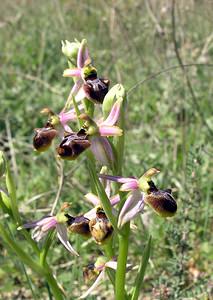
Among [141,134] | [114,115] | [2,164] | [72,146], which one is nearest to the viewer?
[72,146]

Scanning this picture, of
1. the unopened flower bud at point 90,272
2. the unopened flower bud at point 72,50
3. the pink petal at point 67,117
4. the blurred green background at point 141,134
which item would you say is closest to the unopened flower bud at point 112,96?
the pink petal at point 67,117

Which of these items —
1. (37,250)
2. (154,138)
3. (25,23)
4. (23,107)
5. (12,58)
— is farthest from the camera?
(25,23)

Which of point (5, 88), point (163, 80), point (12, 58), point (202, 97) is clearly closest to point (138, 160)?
point (202, 97)

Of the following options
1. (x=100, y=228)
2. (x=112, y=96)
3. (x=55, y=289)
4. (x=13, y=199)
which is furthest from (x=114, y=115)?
(x=55, y=289)

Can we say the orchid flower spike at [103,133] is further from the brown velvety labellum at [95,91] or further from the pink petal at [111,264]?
the pink petal at [111,264]

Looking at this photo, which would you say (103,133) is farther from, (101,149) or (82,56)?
(82,56)

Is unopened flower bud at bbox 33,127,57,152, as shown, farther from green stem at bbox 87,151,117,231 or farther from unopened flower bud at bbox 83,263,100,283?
unopened flower bud at bbox 83,263,100,283

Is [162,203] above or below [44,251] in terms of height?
above

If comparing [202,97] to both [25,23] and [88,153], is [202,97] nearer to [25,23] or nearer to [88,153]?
[88,153]
